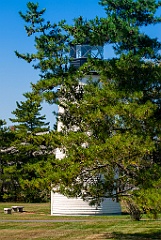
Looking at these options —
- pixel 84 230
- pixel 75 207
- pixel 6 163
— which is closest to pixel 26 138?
pixel 6 163

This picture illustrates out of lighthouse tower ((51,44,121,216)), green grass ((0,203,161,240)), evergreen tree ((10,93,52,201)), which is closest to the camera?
green grass ((0,203,161,240))

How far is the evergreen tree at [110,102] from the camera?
11.0 m

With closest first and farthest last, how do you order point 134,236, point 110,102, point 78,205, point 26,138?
1. point 110,102
2. point 134,236
3. point 78,205
4. point 26,138

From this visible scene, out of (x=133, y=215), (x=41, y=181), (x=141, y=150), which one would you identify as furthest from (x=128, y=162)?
(x=133, y=215)

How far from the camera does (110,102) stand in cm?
1173

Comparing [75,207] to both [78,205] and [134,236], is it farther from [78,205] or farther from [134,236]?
[134,236]

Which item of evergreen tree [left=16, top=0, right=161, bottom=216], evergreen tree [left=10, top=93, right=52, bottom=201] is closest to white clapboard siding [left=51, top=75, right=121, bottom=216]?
evergreen tree [left=16, top=0, right=161, bottom=216]

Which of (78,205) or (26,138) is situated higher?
(26,138)

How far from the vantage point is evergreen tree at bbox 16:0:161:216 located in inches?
433

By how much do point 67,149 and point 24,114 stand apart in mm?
25769

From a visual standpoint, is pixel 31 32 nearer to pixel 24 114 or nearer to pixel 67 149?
pixel 67 149

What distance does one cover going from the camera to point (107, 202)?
20.8 meters

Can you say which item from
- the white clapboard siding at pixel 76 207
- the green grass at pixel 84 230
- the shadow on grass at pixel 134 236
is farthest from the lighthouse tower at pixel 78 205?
the shadow on grass at pixel 134 236

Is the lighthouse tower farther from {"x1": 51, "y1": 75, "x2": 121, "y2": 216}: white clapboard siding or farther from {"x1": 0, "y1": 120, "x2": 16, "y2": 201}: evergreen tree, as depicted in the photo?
{"x1": 0, "y1": 120, "x2": 16, "y2": 201}: evergreen tree
